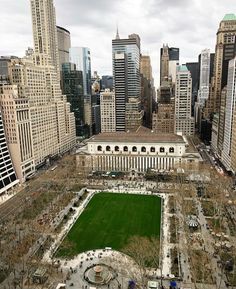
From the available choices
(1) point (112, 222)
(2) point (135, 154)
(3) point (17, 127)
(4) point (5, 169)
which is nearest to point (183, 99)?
(2) point (135, 154)

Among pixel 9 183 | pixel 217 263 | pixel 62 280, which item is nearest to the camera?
pixel 62 280

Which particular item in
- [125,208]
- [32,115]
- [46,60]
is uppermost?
[46,60]

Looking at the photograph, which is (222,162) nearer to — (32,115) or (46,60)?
(32,115)

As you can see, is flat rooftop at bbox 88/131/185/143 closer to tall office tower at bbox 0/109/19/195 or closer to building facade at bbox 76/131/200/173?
building facade at bbox 76/131/200/173

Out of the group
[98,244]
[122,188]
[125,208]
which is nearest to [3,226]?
[98,244]

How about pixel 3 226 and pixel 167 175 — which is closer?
pixel 3 226

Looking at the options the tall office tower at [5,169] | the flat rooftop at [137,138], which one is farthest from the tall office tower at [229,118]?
the tall office tower at [5,169]
